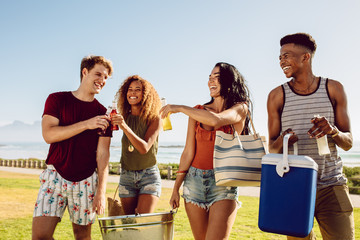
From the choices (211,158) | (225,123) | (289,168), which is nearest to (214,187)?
(211,158)

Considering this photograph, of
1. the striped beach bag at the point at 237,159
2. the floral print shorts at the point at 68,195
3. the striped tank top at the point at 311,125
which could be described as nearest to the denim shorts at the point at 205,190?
the striped beach bag at the point at 237,159

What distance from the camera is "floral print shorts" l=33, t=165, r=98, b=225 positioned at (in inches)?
114

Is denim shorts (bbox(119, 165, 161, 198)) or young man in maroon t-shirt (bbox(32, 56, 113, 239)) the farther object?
denim shorts (bbox(119, 165, 161, 198))

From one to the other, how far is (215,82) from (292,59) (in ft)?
2.12

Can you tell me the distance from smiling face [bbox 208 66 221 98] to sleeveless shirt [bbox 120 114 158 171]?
100 cm

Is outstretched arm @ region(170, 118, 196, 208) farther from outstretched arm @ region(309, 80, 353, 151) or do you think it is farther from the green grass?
the green grass

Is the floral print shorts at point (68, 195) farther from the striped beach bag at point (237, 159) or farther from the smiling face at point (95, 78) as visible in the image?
the striped beach bag at point (237, 159)

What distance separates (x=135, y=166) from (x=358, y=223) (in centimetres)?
690

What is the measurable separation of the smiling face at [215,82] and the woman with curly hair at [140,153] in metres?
0.86

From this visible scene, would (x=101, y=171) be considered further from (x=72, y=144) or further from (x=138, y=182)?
(x=138, y=182)

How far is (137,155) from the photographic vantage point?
3568mm

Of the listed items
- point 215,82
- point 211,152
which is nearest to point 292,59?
point 215,82

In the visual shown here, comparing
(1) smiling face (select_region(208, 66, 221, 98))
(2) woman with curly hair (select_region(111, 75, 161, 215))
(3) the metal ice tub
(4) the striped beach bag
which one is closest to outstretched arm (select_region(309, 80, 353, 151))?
(4) the striped beach bag

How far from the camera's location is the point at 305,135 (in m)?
2.71
